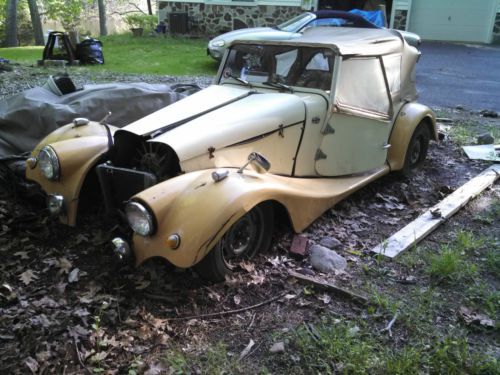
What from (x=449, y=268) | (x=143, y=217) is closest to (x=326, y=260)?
(x=449, y=268)

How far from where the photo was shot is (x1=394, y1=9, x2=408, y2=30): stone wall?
691 inches

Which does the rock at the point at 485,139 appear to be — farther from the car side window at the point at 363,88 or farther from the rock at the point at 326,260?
the rock at the point at 326,260

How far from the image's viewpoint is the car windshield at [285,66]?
4398 mm

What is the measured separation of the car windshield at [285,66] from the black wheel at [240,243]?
4.85ft

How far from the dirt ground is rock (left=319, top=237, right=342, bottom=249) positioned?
0.06m

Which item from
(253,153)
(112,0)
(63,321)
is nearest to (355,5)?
(112,0)

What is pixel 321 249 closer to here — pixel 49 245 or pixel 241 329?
pixel 241 329

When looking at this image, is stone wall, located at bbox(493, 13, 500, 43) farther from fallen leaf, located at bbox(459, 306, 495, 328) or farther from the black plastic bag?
fallen leaf, located at bbox(459, 306, 495, 328)

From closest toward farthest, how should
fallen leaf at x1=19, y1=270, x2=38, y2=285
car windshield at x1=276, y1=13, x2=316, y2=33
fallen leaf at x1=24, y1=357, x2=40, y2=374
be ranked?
fallen leaf at x1=24, y1=357, x2=40, y2=374, fallen leaf at x1=19, y1=270, x2=38, y2=285, car windshield at x1=276, y1=13, x2=316, y2=33

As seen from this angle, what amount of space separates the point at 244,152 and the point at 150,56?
11306 mm

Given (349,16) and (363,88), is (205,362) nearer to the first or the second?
(363,88)

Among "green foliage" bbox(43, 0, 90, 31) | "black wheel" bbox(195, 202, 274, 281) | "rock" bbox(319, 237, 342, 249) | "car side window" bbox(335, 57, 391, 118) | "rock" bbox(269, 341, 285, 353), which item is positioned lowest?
"rock" bbox(269, 341, 285, 353)

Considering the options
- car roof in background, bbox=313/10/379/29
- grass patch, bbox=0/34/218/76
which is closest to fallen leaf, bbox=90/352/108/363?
car roof in background, bbox=313/10/379/29

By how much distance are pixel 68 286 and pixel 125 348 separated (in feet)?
2.69
